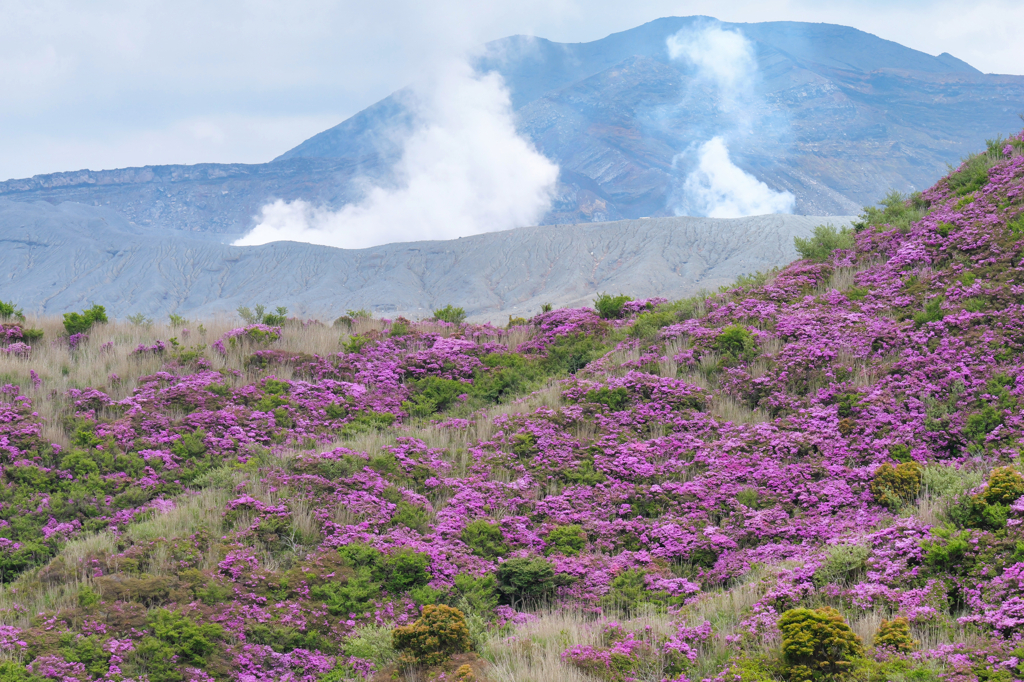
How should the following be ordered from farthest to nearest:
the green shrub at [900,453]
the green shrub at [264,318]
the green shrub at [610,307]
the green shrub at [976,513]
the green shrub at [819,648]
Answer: the green shrub at [610,307], the green shrub at [264,318], the green shrub at [900,453], the green shrub at [976,513], the green shrub at [819,648]

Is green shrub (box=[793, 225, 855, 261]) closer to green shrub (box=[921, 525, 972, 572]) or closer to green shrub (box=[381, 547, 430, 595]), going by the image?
green shrub (box=[921, 525, 972, 572])

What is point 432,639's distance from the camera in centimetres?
591

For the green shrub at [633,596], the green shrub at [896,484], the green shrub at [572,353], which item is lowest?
the green shrub at [633,596]

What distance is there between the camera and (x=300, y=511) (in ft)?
27.2

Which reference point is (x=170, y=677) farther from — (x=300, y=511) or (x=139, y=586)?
(x=300, y=511)

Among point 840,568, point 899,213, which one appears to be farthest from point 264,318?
point 899,213

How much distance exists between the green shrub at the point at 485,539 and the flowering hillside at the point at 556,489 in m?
0.06

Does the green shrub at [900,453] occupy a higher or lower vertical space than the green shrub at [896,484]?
higher

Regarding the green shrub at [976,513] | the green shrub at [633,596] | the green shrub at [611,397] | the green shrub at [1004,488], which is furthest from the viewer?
the green shrub at [611,397]

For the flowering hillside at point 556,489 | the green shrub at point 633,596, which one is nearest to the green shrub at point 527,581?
the flowering hillside at point 556,489

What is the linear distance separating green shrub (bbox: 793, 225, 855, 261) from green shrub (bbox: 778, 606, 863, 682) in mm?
11149

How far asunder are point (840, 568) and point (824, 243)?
10.7 meters

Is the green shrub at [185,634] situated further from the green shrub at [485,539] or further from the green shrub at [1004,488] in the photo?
the green shrub at [1004,488]

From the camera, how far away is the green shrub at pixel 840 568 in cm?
629
